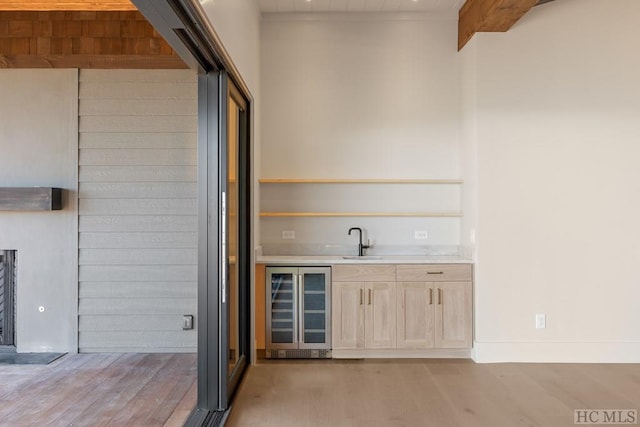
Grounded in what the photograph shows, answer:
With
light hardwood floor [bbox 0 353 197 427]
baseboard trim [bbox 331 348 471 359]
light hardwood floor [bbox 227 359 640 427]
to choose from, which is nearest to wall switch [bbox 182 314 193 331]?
light hardwood floor [bbox 0 353 197 427]

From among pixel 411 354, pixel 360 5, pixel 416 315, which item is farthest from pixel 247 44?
pixel 411 354

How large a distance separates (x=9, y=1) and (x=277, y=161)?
2.54 metres

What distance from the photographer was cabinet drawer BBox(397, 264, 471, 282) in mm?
3826

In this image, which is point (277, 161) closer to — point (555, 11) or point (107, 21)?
point (107, 21)

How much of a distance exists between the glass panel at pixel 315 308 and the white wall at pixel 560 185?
139 cm

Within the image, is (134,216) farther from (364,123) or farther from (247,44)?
(364,123)

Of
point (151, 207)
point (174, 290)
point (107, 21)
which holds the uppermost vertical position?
point (107, 21)

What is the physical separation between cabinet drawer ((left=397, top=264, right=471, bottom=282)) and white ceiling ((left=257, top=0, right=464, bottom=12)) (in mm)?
2539

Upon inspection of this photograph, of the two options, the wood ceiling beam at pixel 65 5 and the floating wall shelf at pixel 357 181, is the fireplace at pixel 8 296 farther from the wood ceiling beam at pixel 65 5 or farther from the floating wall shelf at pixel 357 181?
the floating wall shelf at pixel 357 181

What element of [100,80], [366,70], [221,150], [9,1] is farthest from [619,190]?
[9,1]

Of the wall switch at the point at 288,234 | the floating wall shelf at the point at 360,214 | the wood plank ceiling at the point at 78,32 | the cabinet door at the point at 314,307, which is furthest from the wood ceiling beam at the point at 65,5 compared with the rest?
the cabinet door at the point at 314,307

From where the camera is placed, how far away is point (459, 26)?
4.26m

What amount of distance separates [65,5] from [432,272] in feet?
12.5

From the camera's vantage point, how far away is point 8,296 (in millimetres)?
4016
